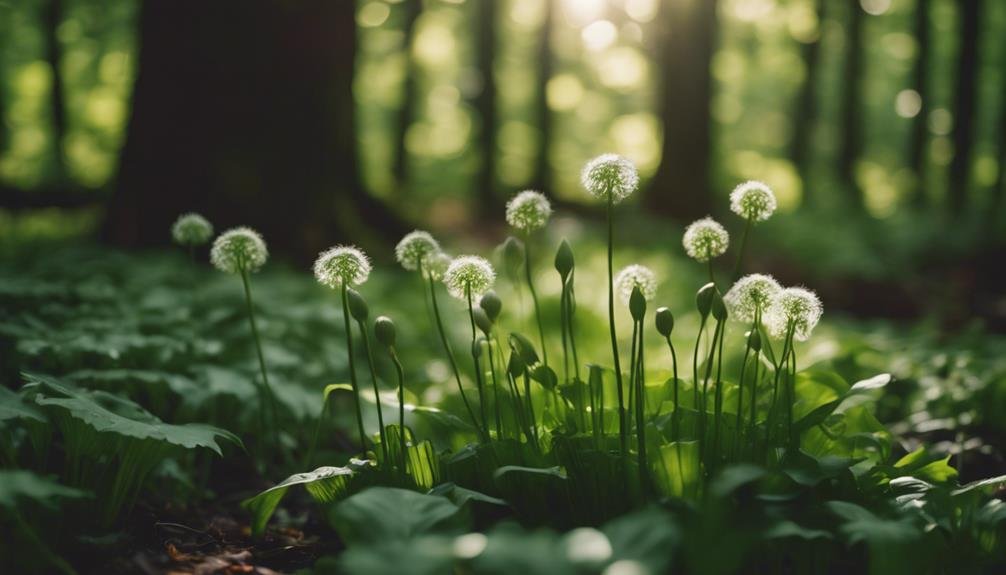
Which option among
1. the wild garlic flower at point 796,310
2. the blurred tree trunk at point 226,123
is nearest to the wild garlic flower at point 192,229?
the wild garlic flower at point 796,310

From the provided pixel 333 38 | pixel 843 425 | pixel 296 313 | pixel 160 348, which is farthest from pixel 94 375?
pixel 333 38

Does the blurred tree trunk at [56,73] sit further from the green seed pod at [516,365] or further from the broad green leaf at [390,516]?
the broad green leaf at [390,516]

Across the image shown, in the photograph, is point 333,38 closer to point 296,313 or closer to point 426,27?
point 296,313

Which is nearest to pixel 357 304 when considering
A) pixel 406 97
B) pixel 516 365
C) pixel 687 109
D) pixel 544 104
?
pixel 516 365

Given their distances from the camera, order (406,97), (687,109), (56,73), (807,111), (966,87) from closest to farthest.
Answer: (687,109)
(966,87)
(56,73)
(406,97)
(807,111)

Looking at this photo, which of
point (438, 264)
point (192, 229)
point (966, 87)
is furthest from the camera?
point (966, 87)

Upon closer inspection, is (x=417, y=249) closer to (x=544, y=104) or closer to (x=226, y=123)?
(x=226, y=123)
